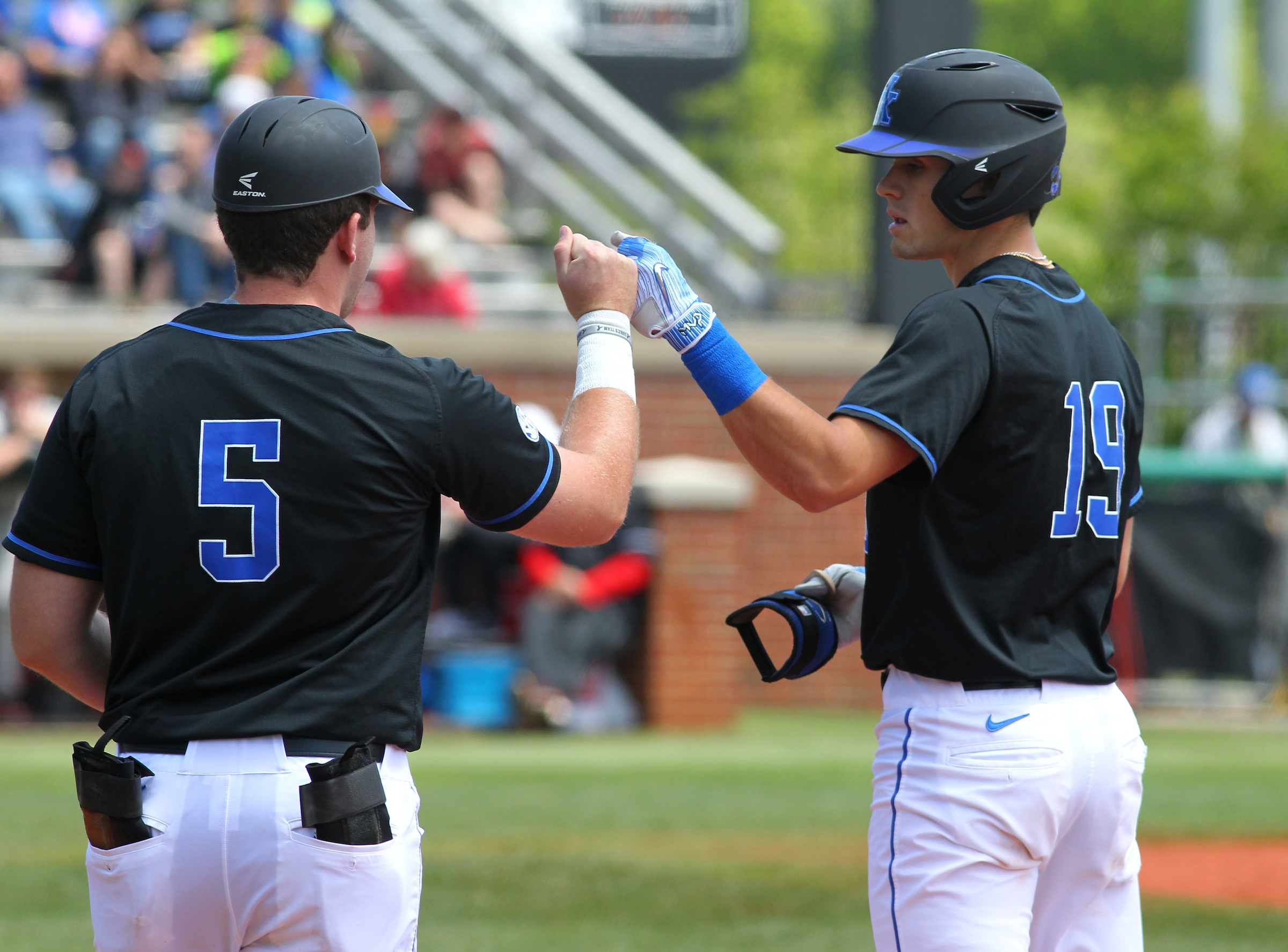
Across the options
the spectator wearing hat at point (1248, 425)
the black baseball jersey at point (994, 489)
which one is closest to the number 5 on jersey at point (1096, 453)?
the black baseball jersey at point (994, 489)

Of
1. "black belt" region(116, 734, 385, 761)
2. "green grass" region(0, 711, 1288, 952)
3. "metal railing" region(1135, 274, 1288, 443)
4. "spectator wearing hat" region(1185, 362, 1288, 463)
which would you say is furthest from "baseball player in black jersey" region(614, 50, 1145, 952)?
"metal railing" region(1135, 274, 1288, 443)

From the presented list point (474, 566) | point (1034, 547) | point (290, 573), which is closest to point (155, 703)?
point (290, 573)

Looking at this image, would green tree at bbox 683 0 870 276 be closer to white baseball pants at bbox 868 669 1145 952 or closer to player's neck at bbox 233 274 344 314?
white baseball pants at bbox 868 669 1145 952

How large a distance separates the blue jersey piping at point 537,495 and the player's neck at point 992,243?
96cm

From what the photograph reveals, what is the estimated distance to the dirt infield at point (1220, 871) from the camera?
22.8 feet

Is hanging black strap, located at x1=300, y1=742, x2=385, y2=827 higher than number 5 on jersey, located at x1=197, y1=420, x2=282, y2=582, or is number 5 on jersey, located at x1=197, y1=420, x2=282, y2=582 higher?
number 5 on jersey, located at x1=197, y1=420, x2=282, y2=582

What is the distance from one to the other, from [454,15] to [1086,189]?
814cm

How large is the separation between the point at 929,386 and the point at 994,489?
0.79 ft

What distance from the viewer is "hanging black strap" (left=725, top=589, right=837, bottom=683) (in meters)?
3.32

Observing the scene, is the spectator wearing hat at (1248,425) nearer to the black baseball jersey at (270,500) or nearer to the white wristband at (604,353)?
the white wristband at (604,353)

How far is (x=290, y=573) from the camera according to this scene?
258cm

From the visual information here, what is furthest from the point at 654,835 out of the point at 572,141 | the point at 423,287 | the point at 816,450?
the point at 572,141

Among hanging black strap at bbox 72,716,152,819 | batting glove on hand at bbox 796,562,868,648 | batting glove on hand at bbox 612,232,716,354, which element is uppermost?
batting glove on hand at bbox 612,232,716,354

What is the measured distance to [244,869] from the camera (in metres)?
2.54
